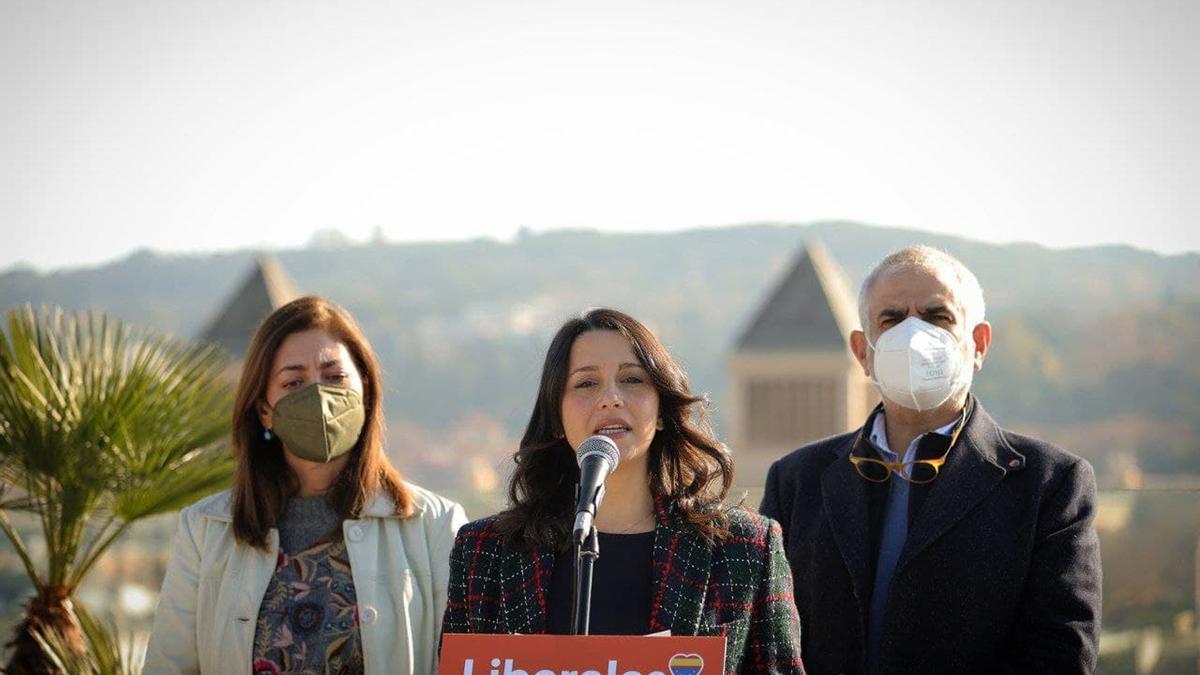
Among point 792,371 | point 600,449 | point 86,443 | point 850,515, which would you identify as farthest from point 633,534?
point 792,371

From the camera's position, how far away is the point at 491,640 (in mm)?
3340

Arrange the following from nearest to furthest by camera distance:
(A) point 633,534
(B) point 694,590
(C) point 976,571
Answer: (B) point 694,590, (A) point 633,534, (C) point 976,571

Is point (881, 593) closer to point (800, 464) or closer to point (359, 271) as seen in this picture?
point (800, 464)

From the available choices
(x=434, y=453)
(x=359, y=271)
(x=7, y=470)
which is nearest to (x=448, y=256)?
(x=359, y=271)

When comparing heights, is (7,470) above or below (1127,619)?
above

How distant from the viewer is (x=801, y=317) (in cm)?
9856

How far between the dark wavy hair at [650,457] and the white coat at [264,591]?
2.33 feet

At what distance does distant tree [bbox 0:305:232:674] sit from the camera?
695 centimetres

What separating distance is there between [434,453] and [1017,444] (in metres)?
160

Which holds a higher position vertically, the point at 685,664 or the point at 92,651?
the point at 685,664

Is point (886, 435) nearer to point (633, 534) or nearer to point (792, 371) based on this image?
point (633, 534)

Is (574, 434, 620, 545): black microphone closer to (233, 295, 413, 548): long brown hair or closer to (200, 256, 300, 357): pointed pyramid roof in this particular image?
(233, 295, 413, 548): long brown hair

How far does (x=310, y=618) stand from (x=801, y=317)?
94787mm

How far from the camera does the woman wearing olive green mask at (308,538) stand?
4.67 m
